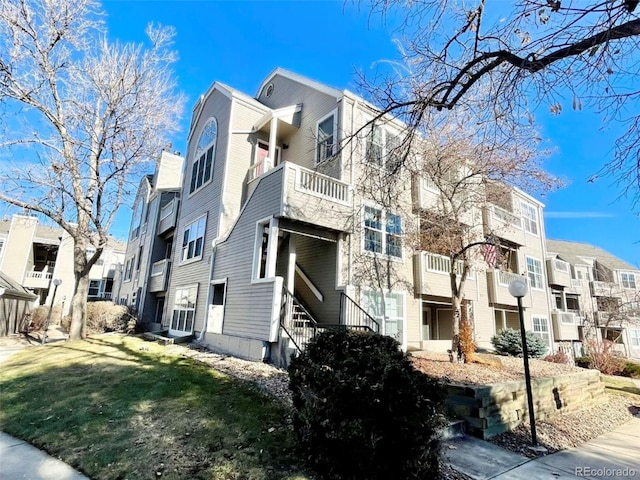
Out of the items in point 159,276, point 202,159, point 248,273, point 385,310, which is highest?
point 202,159

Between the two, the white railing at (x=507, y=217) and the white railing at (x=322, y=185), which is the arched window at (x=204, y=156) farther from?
the white railing at (x=507, y=217)

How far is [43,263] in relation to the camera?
37.6 meters

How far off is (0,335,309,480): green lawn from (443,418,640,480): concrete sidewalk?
261 cm

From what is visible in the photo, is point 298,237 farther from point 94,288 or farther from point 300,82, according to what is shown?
point 94,288

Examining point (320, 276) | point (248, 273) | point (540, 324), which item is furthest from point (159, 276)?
point (540, 324)

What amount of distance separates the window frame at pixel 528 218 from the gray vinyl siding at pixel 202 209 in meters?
18.4

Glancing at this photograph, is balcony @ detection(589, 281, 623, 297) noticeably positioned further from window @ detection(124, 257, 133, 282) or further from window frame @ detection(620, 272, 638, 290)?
window @ detection(124, 257, 133, 282)

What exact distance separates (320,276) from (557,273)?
23.0 meters

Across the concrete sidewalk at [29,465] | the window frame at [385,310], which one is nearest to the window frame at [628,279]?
the window frame at [385,310]

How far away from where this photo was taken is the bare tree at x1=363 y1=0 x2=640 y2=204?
3928mm

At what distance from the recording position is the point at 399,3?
4.64m

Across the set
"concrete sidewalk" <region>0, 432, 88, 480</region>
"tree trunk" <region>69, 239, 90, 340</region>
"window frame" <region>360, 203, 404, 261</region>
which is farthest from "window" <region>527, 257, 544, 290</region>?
"tree trunk" <region>69, 239, 90, 340</region>

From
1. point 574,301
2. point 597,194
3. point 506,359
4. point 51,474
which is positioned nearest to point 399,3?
point 597,194

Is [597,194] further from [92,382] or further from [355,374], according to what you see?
[92,382]
